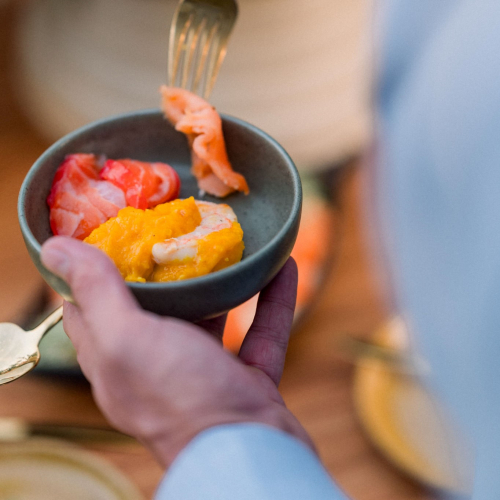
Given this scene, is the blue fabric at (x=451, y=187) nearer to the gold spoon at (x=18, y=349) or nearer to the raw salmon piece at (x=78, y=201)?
the raw salmon piece at (x=78, y=201)

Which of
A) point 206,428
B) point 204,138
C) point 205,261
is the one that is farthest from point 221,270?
point 204,138

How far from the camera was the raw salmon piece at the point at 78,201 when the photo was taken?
28.6 inches

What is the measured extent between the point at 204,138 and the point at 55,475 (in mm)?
677

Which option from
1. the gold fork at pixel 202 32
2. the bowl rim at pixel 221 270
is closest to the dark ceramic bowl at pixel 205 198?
the bowl rim at pixel 221 270

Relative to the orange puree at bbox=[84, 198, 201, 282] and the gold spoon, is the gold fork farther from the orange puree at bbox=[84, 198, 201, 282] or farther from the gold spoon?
the gold spoon

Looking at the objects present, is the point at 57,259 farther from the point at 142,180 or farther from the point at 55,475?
the point at 55,475

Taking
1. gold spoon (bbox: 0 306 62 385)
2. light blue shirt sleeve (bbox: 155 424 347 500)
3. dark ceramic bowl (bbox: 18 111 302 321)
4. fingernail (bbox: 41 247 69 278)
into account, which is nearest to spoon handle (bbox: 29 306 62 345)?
gold spoon (bbox: 0 306 62 385)

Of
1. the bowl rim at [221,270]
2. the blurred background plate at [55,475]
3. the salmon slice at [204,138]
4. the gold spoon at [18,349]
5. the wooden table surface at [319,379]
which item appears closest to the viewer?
the bowl rim at [221,270]

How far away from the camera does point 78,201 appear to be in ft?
2.39

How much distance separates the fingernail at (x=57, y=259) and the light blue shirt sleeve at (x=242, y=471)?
227 mm

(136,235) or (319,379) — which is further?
(319,379)

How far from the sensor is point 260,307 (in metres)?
0.85

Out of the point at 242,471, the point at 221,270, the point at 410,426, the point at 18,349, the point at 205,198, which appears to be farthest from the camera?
the point at 410,426

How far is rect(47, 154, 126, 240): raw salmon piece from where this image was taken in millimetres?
726
